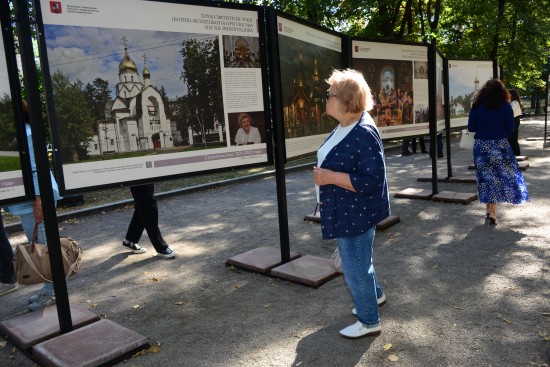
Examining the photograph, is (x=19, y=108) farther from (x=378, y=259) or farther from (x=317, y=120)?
(x=378, y=259)

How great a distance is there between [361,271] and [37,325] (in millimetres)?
2573

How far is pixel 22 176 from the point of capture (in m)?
3.41

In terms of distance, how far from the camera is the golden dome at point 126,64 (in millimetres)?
3713

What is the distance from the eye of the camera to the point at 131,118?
3.82 metres

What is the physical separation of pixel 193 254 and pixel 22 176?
268 centimetres

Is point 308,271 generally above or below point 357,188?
below

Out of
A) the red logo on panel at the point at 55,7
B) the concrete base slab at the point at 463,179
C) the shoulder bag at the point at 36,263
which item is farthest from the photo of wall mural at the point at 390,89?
the shoulder bag at the point at 36,263

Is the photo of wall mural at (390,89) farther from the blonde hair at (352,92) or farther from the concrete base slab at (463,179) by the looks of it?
the blonde hair at (352,92)

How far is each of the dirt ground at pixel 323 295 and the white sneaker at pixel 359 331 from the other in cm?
5

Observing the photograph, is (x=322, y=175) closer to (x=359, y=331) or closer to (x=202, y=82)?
(x=359, y=331)

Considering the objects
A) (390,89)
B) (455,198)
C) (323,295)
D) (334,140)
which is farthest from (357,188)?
(455,198)

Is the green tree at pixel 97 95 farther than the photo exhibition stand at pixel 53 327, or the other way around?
the green tree at pixel 97 95

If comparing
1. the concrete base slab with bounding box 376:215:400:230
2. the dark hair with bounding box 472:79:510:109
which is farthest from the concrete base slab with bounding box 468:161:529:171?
the concrete base slab with bounding box 376:215:400:230

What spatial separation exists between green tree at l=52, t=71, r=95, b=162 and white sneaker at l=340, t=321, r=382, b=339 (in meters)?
2.35
